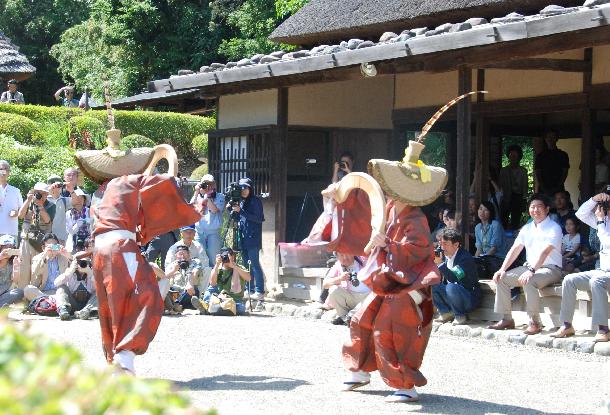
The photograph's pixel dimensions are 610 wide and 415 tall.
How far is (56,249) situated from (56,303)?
2.86 feet


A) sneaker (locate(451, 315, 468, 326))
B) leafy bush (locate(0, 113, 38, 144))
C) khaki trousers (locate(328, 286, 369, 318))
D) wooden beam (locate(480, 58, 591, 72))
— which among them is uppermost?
wooden beam (locate(480, 58, 591, 72))

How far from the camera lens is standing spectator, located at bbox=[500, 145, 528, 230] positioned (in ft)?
47.3

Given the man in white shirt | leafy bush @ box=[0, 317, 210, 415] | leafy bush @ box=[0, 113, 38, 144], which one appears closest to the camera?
leafy bush @ box=[0, 317, 210, 415]

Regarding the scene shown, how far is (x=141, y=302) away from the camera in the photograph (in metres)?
7.55

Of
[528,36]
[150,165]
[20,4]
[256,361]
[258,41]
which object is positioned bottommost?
[256,361]

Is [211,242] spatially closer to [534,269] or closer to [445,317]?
[445,317]

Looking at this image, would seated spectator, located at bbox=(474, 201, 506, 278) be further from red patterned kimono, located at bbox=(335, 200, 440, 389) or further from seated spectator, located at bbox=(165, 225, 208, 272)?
red patterned kimono, located at bbox=(335, 200, 440, 389)

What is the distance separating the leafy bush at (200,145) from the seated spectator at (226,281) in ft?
38.4

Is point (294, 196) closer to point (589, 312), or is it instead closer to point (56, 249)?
point (56, 249)

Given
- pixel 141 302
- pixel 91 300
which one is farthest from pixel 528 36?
pixel 91 300

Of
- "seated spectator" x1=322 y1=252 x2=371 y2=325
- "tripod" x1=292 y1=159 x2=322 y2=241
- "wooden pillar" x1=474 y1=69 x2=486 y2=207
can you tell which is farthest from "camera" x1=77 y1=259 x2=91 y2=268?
"wooden pillar" x1=474 y1=69 x2=486 y2=207

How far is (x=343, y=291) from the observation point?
11.8 meters

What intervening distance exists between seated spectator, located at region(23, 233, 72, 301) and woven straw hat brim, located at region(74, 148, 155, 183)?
14.9ft

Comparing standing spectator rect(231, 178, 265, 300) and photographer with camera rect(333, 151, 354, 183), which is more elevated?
photographer with camera rect(333, 151, 354, 183)
